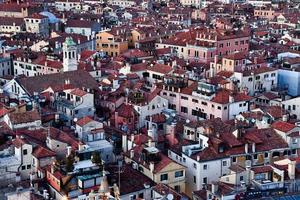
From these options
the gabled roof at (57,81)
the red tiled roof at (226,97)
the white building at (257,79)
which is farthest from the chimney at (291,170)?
the gabled roof at (57,81)

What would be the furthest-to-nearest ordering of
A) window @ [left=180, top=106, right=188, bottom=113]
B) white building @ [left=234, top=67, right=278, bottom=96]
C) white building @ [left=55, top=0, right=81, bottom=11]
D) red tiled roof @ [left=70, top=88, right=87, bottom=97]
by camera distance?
white building @ [left=55, top=0, right=81, bottom=11] → white building @ [left=234, top=67, right=278, bottom=96] → window @ [left=180, top=106, right=188, bottom=113] → red tiled roof @ [left=70, top=88, right=87, bottom=97]

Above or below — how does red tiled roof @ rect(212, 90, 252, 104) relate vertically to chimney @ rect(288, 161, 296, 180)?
above

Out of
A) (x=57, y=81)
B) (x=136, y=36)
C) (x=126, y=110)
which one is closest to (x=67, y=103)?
(x=126, y=110)

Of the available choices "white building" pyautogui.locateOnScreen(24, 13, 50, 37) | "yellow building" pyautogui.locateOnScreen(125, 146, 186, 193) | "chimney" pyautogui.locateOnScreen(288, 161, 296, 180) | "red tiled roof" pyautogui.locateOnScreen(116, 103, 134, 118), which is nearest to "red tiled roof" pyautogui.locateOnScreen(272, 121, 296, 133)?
"chimney" pyautogui.locateOnScreen(288, 161, 296, 180)

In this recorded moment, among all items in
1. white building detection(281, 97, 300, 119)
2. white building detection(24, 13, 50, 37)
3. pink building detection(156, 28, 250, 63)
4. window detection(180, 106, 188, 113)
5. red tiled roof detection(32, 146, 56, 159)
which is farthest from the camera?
white building detection(24, 13, 50, 37)

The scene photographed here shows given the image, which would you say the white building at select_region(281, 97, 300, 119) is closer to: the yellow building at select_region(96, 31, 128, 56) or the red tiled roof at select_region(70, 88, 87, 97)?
the red tiled roof at select_region(70, 88, 87, 97)

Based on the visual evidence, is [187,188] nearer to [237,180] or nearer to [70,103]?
[237,180]

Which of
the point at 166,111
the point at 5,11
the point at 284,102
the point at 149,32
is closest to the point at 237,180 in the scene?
the point at 166,111
